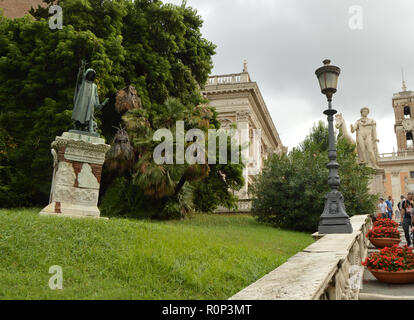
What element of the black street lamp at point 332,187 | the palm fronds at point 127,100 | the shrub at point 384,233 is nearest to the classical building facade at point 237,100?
the palm fronds at point 127,100

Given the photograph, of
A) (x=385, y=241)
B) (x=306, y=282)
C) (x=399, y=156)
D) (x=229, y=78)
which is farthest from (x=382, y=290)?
(x=399, y=156)

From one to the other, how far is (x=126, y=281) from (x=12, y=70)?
1744 centimetres

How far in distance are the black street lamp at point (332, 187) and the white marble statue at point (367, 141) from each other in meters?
13.1

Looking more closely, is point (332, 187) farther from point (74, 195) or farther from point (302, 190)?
point (302, 190)

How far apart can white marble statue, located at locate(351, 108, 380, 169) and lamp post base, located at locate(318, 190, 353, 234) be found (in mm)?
13857

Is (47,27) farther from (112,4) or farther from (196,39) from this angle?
(196,39)

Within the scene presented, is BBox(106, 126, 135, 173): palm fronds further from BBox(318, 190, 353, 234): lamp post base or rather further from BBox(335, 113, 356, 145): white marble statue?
BBox(335, 113, 356, 145): white marble statue

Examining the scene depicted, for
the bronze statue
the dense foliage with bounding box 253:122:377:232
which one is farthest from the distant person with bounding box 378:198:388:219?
the bronze statue

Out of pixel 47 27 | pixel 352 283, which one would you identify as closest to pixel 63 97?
pixel 47 27

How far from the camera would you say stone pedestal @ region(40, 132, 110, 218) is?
30.8 feet

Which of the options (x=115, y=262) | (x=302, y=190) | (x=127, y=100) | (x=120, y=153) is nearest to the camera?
(x=115, y=262)

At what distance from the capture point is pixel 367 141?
21.0 meters

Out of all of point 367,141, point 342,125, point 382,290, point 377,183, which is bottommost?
point 382,290

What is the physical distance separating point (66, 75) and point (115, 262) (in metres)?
14.7
